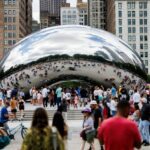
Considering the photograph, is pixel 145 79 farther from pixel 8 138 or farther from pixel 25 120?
pixel 8 138

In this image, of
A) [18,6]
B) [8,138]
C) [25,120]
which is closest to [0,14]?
[18,6]

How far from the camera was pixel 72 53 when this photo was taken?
34.6m

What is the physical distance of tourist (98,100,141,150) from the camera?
629 cm

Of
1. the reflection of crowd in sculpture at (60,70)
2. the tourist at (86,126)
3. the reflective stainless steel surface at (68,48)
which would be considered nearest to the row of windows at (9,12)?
the reflective stainless steel surface at (68,48)

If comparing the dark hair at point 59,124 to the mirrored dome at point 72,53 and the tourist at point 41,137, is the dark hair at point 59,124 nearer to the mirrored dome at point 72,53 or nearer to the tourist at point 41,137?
the tourist at point 41,137

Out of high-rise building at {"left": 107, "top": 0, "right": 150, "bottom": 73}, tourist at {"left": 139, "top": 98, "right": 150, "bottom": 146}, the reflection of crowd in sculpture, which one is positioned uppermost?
high-rise building at {"left": 107, "top": 0, "right": 150, "bottom": 73}

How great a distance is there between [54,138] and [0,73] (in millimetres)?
28033

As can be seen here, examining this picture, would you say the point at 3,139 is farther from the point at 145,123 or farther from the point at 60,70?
the point at 60,70

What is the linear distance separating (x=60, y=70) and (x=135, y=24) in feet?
317

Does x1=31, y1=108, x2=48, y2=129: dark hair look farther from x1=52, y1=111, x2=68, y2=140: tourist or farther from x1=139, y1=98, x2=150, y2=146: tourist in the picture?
x1=139, y1=98, x2=150, y2=146: tourist

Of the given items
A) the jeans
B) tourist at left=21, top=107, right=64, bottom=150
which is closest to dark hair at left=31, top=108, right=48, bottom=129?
tourist at left=21, top=107, right=64, bottom=150

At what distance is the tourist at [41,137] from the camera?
6.24 m

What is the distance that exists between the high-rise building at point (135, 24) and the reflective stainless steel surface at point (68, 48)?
92.8 meters

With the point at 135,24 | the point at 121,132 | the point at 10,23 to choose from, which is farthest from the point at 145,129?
the point at 10,23
